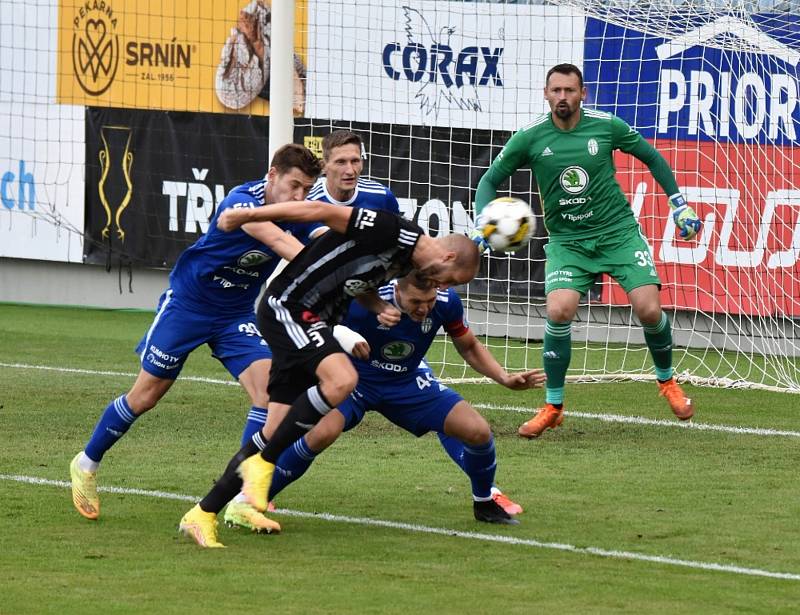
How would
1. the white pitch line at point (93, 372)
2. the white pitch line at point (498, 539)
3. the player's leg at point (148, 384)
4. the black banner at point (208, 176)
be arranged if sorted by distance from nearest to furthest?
the white pitch line at point (498, 539)
the player's leg at point (148, 384)
the white pitch line at point (93, 372)
the black banner at point (208, 176)

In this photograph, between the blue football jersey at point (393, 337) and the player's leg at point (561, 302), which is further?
the player's leg at point (561, 302)

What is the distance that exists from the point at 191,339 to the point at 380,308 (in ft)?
4.21

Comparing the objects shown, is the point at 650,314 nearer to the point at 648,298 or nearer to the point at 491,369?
the point at 648,298

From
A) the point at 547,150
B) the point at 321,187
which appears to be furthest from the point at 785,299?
the point at 321,187

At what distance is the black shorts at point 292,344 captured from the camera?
6.47 m

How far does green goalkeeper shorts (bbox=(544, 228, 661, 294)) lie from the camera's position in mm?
10086

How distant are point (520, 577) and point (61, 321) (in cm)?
1241

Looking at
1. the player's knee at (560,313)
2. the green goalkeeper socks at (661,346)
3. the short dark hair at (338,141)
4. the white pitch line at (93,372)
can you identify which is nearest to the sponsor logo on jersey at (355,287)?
the short dark hair at (338,141)

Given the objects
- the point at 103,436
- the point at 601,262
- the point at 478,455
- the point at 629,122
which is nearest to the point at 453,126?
the point at 629,122

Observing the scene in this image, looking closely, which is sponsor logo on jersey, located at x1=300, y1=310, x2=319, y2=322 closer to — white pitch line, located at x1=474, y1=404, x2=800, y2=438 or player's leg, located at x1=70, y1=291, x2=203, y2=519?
player's leg, located at x1=70, y1=291, x2=203, y2=519

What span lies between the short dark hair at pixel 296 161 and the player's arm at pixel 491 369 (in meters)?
1.06

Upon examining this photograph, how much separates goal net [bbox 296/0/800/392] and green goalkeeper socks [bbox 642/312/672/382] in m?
2.71

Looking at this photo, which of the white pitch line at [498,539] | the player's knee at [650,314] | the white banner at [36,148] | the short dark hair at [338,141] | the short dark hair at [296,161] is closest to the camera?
the white pitch line at [498,539]

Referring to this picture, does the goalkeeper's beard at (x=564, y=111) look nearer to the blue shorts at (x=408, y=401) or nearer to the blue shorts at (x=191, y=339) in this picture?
the blue shorts at (x=191, y=339)
